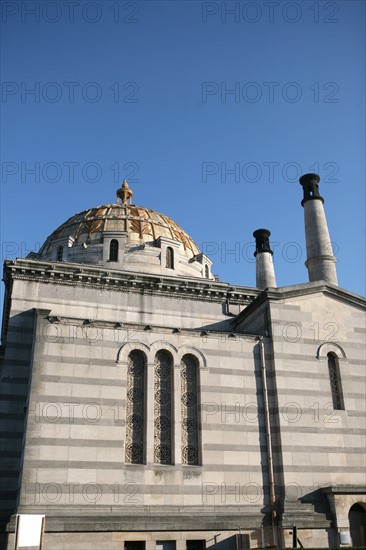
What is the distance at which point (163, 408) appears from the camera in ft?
77.5

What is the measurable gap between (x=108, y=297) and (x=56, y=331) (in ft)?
23.3

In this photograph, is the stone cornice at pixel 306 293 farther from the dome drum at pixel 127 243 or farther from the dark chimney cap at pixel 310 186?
the dome drum at pixel 127 243

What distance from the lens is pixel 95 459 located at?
2122 cm

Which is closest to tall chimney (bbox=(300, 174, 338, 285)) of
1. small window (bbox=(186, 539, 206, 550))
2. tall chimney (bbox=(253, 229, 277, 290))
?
tall chimney (bbox=(253, 229, 277, 290))

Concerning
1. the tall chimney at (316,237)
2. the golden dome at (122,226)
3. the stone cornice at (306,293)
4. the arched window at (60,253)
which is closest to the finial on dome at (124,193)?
the golden dome at (122,226)

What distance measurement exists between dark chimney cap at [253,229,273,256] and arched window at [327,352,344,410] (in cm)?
1529

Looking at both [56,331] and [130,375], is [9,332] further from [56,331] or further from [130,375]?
[130,375]

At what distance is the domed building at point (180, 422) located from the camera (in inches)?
816

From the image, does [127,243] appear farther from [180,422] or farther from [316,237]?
[180,422]

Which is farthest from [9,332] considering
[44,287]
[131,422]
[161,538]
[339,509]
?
[339,509]

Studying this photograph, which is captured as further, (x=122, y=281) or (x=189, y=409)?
(x=122, y=281)

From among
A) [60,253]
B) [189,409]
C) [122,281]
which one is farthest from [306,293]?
[60,253]

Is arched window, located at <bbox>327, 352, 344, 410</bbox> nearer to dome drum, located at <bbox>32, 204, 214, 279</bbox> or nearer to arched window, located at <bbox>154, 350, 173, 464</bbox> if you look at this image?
arched window, located at <bbox>154, 350, 173, 464</bbox>

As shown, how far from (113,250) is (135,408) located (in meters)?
17.6
